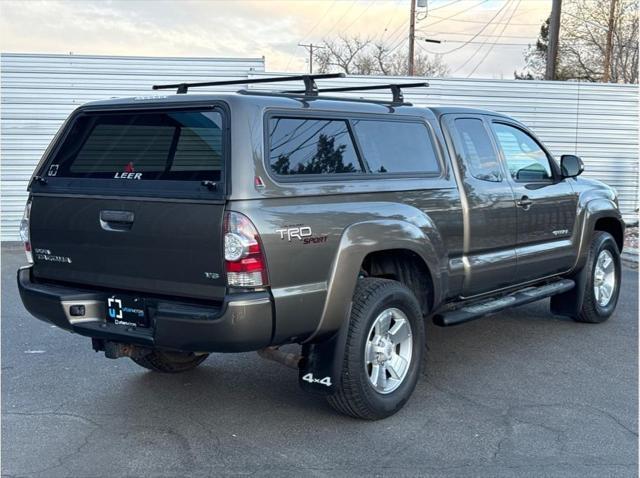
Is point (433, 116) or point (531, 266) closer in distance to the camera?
point (433, 116)

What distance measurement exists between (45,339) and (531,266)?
438 cm

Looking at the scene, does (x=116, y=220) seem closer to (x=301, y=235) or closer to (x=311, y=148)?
(x=301, y=235)

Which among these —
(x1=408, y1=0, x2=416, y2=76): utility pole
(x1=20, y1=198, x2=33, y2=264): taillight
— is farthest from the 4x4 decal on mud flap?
(x1=408, y1=0, x2=416, y2=76): utility pole

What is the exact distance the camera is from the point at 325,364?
4441 mm

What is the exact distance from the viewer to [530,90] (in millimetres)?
15219

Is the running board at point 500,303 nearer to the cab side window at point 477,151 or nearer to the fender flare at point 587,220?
the fender flare at point 587,220

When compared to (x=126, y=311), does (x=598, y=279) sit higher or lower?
lower

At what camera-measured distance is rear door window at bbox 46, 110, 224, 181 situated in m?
4.20

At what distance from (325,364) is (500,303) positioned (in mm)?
2074

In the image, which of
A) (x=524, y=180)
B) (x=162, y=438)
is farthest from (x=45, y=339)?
(x=524, y=180)

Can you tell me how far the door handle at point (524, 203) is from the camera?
612 centimetres

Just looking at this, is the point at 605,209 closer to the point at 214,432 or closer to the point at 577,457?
the point at 577,457

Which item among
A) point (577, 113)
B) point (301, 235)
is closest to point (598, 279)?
point (301, 235)

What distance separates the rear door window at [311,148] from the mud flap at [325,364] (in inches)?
37.9
